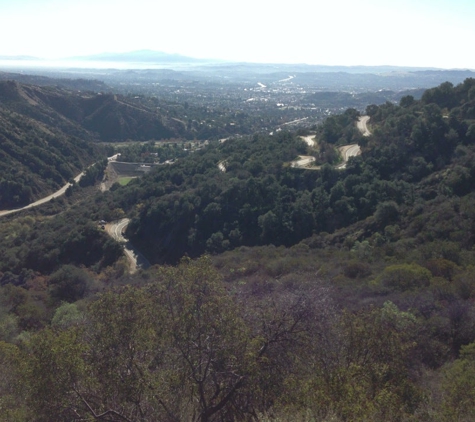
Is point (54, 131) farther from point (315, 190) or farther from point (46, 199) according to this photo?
point (315, 190)

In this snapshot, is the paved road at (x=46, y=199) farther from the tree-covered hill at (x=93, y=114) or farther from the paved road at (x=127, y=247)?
the tree-covered hill at (x=93, y=114)

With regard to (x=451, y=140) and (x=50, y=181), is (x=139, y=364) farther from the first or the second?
(x=50, y=181)

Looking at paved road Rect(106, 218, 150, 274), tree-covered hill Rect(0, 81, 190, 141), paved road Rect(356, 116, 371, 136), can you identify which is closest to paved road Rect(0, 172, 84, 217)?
paved road Rect(106, 218, 150, 274)

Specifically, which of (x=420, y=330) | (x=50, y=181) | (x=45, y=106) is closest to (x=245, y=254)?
(x=420, y=330)

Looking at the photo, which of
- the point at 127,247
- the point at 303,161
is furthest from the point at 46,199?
the point at 303,161

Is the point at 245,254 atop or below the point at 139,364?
below

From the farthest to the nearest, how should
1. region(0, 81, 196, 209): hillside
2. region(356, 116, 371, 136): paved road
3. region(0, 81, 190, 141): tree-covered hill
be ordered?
1. region(0, 81, 190, 141): tree-covered hill
2. region(0, 81, 196, 209): hillside
3. region(356, 116, 371, 136): paved road

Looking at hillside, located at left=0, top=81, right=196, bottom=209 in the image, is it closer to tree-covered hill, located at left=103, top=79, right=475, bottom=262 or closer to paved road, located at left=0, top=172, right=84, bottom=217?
paved road, located at left=0, top=172, right=84, bottom=217

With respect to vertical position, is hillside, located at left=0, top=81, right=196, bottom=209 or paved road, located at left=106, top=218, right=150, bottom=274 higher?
hillside, located at left=0, top=81, right=196, bottom=209
